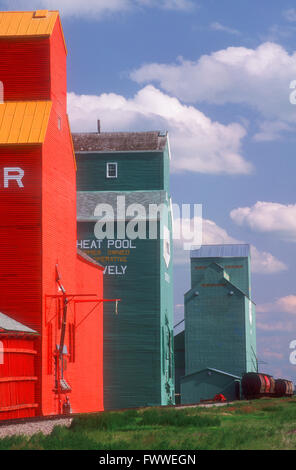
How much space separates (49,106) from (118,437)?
19.5 m

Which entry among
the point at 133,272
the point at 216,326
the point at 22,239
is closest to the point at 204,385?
the point at 216,326

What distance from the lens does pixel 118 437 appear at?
19.5m

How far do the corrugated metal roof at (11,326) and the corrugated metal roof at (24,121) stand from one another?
25.2ft

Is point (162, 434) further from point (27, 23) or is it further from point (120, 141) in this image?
point (120, 141)

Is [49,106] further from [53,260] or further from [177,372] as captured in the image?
[177,372]

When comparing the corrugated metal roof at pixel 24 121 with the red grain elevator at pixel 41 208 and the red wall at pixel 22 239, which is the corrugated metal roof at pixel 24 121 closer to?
the red grain elevator at pixel 41 208

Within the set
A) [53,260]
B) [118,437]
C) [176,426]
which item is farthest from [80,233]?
[118,437]

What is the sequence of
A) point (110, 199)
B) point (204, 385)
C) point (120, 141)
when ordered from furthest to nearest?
point (204, 385) → point (120, 141) → point (110, 199)

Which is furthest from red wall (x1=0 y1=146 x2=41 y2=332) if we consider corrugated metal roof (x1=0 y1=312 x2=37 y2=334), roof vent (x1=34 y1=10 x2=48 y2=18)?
roof vent (x1=34 y1=10 x2=48 y2=18)

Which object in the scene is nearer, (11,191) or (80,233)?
(11,191)

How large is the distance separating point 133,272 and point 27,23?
758 inches

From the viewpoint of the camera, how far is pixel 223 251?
253ft

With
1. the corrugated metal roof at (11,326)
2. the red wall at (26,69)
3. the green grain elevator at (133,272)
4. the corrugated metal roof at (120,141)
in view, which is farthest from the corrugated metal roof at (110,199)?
the corrugated metal roof at (11,326)

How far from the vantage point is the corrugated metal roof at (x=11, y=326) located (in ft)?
97.8
